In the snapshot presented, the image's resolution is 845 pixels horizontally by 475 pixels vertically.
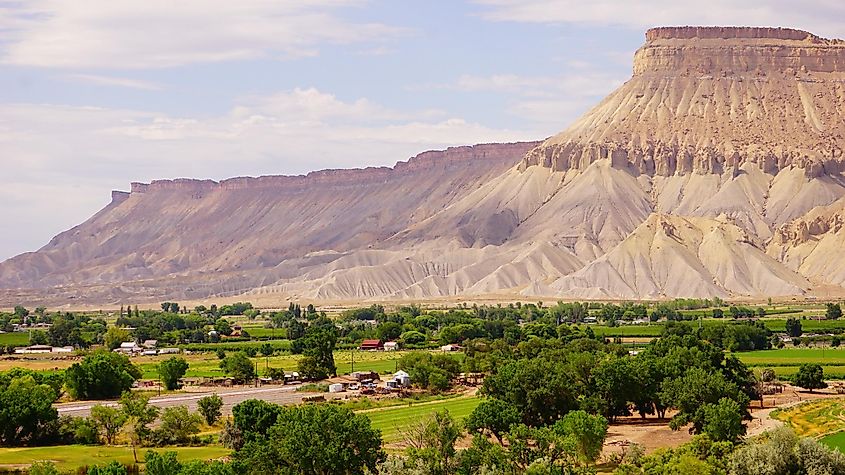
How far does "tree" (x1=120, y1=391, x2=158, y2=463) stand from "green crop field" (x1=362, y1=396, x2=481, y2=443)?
12.5 m

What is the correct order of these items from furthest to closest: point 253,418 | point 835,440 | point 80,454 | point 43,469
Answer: point 80,454 < point 253,418 < point 835,440 < point 43,469

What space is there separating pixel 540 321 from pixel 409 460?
382 ft

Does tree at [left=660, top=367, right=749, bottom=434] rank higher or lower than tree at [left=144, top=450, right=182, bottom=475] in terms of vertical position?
lower

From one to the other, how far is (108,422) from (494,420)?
21.8m

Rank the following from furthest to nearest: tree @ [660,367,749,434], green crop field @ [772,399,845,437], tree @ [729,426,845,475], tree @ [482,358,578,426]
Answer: tree @ [482,358,578,426] < tree @ [660,367,749,434] < green crop field @ [772,399,845,437] < tree @ [729,426,845,475]

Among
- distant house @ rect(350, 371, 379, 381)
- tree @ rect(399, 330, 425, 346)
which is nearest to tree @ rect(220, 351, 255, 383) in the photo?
distant house @ rect(350, 371, 379, 381)

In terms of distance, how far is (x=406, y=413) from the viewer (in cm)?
8688

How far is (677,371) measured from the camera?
8944 centimetres

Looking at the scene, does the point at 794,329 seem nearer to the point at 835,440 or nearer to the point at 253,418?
the point at 835,440

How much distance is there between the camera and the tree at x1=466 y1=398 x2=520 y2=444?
7369 cm

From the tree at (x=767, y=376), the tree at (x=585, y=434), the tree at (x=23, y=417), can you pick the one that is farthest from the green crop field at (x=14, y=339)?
the tree at (x=585, y=434)

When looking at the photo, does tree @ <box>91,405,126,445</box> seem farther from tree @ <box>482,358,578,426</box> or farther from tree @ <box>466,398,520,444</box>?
tree @ <box>482,358,578,426</box>

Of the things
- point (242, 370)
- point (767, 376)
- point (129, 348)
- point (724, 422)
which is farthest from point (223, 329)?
point (724, 422)

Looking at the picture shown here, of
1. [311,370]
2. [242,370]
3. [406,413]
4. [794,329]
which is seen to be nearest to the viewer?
[406,413]
